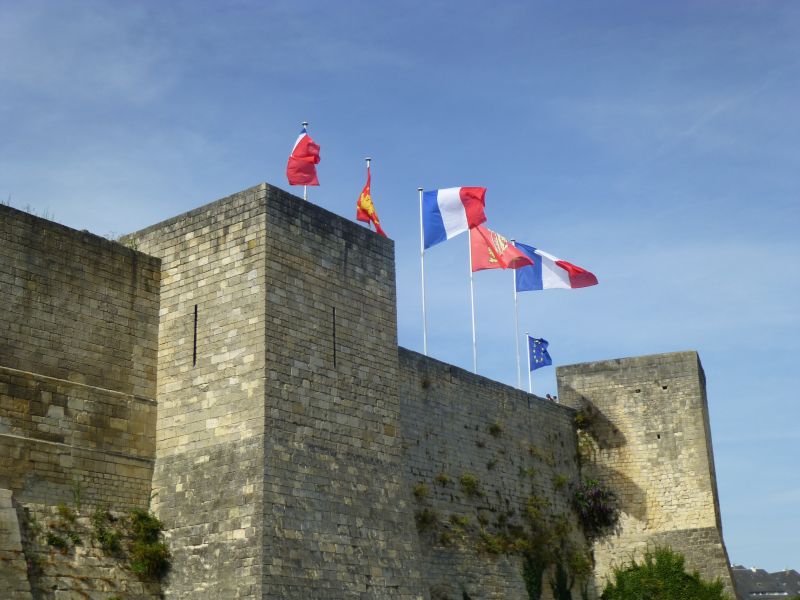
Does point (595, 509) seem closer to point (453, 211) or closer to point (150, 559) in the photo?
point (453, 211)

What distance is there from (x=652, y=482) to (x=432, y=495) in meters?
6.23

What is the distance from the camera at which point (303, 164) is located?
17.6 metres

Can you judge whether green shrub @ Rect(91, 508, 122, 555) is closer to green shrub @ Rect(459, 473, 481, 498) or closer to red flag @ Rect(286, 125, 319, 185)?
red flag @ Rect(286, 125, 319, 185)

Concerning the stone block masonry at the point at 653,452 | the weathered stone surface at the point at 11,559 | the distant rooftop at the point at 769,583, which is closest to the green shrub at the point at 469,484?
the stone block masonry at the point at 653,452

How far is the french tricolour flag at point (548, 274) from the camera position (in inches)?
944

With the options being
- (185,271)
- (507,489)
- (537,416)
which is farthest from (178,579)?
(537,416)

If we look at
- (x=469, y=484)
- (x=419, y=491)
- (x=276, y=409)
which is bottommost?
(x=419, y=491)

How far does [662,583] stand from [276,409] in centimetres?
1099

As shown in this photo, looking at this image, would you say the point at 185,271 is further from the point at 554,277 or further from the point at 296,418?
the point at 554,277

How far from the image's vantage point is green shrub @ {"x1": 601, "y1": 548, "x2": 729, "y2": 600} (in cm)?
2236

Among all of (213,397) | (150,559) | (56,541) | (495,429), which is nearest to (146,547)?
(150,559)

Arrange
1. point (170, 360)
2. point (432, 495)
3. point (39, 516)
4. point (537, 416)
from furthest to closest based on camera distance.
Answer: point (537, 416) < point (432, 495) < point (170, 360) < point (39, 516)

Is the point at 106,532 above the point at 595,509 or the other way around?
the other way around

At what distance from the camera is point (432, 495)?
1941 cm
